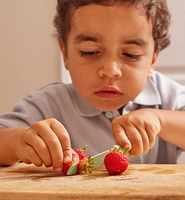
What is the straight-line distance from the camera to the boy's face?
41.4 inches

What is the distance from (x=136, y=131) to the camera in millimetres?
897

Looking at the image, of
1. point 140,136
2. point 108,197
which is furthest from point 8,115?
point 108,197

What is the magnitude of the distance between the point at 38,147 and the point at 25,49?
1.11 meters

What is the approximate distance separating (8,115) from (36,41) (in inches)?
29.6

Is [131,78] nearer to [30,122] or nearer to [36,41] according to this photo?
[30,122]

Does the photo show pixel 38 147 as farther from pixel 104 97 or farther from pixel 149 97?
pixel 149 97

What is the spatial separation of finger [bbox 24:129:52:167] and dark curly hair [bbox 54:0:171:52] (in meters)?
0.37

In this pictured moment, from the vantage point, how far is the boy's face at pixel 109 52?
1051 millimetres

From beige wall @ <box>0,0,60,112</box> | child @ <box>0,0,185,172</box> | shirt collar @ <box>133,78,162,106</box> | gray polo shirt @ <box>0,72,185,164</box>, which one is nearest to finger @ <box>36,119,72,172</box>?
child @ <box>0,0,185,172</box>

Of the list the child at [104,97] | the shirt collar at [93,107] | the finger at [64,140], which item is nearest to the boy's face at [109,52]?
the child at [104,97]

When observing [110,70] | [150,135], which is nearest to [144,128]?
[150,135]

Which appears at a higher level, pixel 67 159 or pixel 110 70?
pixel 110 70

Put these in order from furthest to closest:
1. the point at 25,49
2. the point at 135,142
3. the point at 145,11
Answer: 1. the point at 25,49
2. the point at 145,11
3. the point at 135,142

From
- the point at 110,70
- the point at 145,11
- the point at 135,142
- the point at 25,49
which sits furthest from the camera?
the point at 25,49
